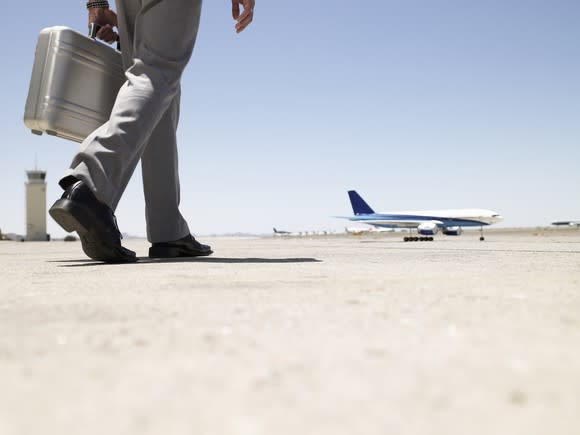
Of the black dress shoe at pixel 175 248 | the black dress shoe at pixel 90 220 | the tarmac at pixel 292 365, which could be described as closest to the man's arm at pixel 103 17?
the black dress shoe at pixel 90 220

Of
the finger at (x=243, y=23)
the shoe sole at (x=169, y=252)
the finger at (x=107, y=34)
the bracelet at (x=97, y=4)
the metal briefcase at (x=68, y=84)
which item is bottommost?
the shoe sole at (x=169, y=252)

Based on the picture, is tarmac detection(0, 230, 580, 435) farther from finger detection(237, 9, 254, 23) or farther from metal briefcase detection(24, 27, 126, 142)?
finger detection(237, 9, 254, 23)

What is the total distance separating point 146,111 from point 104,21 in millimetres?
963

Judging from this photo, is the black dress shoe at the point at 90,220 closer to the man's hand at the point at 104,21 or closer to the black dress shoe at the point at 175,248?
the black dress shoe at the point at 175,248

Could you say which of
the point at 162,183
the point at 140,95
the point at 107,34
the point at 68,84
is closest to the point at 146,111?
the point at 140,95

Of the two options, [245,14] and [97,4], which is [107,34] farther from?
[245,14]

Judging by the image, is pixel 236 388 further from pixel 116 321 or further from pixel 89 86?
pixel 89 86

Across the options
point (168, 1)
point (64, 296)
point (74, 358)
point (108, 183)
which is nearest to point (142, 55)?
point (168, 1)

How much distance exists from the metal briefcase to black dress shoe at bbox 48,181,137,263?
0.54 m

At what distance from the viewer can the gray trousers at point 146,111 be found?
235 centimetres

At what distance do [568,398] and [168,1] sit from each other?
2733 millimetres

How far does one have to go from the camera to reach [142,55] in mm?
2637

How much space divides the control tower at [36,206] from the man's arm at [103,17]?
115 feet

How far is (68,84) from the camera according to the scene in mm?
2691
